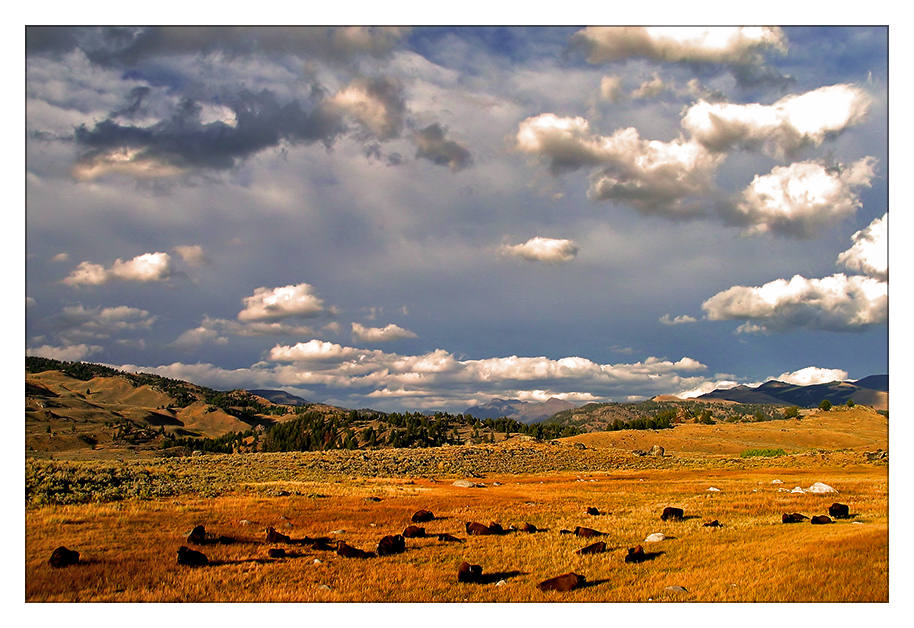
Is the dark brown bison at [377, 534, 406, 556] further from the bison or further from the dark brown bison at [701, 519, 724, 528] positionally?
the dark brown bison at [701, 519, 724, 528]

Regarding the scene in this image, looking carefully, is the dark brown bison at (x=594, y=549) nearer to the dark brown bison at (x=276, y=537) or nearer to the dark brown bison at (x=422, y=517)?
the dark brown bison at (x=422, y=517)

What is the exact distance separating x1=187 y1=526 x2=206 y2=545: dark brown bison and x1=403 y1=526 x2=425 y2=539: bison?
792cm

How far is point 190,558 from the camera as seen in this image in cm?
1875

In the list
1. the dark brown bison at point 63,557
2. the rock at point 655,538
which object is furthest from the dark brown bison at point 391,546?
the dark brown bison at point 63,557

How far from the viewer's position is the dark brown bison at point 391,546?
20.4 meters

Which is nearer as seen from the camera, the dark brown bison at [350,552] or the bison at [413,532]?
the dark brown bison at [350,552]

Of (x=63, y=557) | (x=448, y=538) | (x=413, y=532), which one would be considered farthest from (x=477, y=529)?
(x=63, y=557)

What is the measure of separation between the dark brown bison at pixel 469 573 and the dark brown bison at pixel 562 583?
2.00 metres

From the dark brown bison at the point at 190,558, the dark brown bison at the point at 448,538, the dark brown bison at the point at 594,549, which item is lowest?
the dark brown bison at the point at 448,538

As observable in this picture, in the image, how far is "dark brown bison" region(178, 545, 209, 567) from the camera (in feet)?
61.3

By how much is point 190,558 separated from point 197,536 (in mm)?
2177

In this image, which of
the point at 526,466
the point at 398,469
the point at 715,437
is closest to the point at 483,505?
the point at 398,469

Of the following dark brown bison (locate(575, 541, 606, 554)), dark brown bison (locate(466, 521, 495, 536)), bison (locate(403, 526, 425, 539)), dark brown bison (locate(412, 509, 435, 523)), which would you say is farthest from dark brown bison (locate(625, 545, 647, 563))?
dark brown bison (locate(412, 509, 435, 523))

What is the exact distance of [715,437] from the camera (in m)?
139
